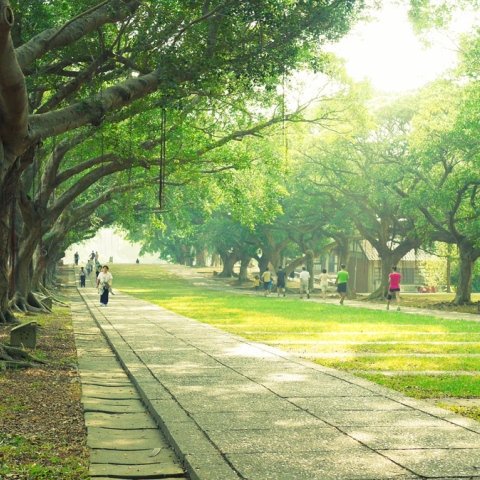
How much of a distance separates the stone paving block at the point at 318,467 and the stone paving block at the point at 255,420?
2.94 ft

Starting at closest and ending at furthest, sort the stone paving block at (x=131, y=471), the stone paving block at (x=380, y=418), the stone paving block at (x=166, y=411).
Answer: the stone paving block at (x=131, y=471) < the stone paving block at (x=380, y=418) < the stone paving block at (x=166, y=411)

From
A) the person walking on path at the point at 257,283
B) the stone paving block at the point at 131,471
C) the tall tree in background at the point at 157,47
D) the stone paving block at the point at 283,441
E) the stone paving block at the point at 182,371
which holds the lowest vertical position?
the stone paving block at the point at 131,471

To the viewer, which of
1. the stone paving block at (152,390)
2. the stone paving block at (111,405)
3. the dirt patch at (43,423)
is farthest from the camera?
the stone paving block at (152,390)

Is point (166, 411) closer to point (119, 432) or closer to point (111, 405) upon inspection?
point (119, 432)

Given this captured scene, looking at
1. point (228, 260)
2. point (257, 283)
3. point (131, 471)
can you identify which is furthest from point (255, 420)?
point (228, 260)

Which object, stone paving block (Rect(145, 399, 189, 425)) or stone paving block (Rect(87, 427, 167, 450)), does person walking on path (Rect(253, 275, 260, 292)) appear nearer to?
stone paving block (Rect(145, 399, 189, 425))

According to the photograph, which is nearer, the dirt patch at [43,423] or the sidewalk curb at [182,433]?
the sidewalk curb at [182,433]

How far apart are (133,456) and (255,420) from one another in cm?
123

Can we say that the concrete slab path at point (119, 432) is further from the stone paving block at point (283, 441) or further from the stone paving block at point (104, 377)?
the stone paving block at point (283, 441)

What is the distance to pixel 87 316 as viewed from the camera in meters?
23.0

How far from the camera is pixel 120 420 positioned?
7.43 meters

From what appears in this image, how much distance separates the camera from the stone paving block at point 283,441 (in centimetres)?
571

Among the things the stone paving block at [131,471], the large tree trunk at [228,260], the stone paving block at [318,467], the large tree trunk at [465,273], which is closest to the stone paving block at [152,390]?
the stone paving block at [131,471]

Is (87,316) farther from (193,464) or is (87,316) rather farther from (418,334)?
(193,464)
